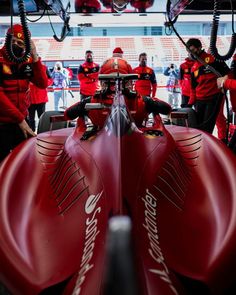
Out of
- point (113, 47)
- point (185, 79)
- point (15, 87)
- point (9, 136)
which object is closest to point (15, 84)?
point (15, 87)

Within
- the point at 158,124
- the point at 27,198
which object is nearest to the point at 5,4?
the point at 158,124

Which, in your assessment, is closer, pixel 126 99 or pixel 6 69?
pixel 126 99

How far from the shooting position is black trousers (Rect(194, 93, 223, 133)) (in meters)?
4.06

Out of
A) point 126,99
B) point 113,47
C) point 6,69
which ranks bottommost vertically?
point 126,99

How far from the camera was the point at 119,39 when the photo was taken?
20719mm

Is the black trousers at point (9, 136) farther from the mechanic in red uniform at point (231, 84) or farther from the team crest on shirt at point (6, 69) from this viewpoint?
the mechanic in red uniform at point (231, 84)

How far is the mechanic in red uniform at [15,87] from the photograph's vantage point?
2496mm

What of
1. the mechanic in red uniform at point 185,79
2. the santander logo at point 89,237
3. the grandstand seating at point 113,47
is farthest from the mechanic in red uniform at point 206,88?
the grandstand seating at point 113,47

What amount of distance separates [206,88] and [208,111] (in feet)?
0.88

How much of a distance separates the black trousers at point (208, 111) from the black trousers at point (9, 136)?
6.79 ft

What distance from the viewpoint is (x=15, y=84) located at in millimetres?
2602

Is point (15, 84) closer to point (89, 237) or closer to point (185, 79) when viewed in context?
point (89, 237)

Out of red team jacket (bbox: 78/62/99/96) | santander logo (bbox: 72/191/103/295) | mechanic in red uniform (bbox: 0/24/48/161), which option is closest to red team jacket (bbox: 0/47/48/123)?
mechanic in red uniform (bbox: 0/24/48/161)

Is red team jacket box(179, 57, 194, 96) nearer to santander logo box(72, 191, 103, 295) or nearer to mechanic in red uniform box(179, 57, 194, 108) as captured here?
mechanic in red uniform box(179, 57, 194, 108)
